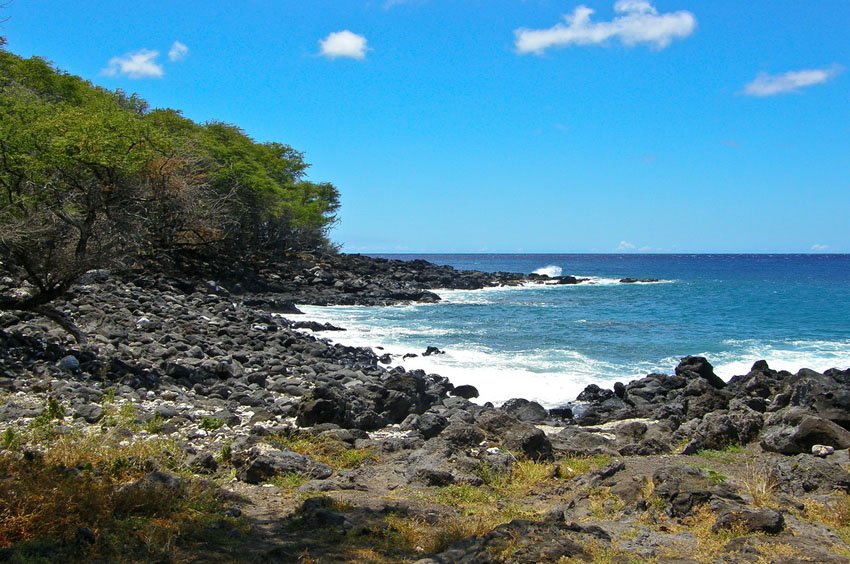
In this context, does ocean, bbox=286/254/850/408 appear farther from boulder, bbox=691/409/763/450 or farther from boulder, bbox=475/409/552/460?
boulder, bbox=475/409/552/460

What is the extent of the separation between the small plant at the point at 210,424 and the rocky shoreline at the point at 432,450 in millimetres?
54

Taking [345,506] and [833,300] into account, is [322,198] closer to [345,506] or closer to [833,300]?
[833,300]

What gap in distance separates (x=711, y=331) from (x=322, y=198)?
1633 inches

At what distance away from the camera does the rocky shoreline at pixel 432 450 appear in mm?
5750

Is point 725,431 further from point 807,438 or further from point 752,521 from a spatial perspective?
point 752,521

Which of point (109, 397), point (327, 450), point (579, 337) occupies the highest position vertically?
point (109, 397)

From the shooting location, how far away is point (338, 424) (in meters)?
10.4

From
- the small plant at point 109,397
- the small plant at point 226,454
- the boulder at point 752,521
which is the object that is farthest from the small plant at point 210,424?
the boulder at point 752,521

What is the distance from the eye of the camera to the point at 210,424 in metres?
9.30

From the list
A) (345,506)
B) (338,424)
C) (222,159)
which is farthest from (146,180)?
(222,159)

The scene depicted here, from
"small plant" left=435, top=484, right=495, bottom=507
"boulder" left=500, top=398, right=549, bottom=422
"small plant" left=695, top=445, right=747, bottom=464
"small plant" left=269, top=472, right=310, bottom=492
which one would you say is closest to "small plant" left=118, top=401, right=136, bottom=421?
"small plant" left=269, top=472, right=310, bottom=492

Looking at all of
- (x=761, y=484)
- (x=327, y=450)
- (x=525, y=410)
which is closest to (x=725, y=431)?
(x=761, y=484)

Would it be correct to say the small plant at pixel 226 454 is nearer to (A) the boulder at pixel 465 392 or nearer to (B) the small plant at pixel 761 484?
(B) the small plant at pixel 761 484

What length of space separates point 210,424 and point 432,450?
2983 millimetres
